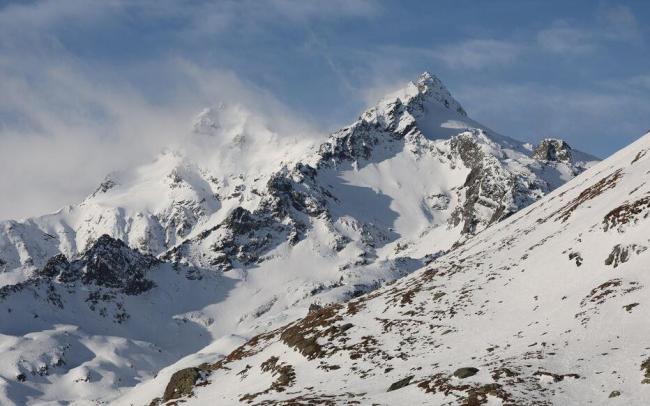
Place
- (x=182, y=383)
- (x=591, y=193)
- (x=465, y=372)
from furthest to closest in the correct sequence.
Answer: (x=591, y=193)
(x=182, y=383)
(x=465, y=372)

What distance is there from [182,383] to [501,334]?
100ft

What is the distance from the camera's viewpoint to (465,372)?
38.3 metres

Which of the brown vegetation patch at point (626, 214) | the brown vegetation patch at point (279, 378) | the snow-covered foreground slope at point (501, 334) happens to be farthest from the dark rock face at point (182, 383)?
the brown vegetation patch at point (626, 214)

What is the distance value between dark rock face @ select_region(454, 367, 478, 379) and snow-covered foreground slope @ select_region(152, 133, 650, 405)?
100 millimetres

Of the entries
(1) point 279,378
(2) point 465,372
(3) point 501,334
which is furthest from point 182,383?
(2) point 465,372

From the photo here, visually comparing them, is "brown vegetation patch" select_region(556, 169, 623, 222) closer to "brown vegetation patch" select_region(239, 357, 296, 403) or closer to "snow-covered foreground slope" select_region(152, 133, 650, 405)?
"snow-covered foreground slope" select_region(152, 133, 650, 405)

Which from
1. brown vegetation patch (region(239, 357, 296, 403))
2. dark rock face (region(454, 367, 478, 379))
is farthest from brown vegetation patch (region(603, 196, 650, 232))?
brown vegetation patch (region(239, 357, 296, 403))

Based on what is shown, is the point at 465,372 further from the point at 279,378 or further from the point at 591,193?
the point at 591,193

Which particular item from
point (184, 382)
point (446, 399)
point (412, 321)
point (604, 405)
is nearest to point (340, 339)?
point (412, 321)

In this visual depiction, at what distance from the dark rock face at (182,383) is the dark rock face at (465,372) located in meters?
29.7

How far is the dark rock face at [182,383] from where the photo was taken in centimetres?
6152

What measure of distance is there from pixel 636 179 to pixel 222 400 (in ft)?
137

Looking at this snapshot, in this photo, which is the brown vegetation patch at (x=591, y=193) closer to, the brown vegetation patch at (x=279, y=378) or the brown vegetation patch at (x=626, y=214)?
the brown vegetation patch at (x=626, y=214)

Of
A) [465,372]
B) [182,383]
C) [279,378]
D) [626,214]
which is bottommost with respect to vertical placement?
[465,372]
